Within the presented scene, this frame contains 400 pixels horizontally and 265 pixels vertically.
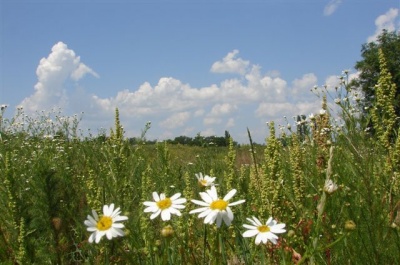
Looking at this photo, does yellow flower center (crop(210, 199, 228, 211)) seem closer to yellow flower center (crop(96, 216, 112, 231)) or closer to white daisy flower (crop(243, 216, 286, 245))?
white daisy flower (crop(243, 216, 286, 245))

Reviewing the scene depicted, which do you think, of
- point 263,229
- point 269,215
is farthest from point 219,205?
point 269,215

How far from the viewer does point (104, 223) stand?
1549mm

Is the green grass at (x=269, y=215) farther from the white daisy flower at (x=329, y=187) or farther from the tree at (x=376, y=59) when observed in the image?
the tree at (x=376, y=59)

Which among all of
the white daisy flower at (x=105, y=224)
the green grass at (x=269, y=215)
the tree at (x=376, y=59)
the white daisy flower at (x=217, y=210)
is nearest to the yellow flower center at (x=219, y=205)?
the white daisy flower at (x=217, y=210)

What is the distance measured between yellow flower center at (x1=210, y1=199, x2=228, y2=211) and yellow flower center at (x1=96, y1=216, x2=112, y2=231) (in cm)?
38

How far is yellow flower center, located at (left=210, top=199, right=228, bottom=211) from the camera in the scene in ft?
5.02

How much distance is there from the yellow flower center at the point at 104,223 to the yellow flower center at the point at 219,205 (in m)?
0.38

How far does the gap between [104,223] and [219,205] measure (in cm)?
43

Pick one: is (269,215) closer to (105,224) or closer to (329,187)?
(329,187)

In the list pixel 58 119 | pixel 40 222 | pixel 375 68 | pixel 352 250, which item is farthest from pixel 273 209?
pixel 375 68

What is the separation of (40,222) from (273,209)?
1.76 m

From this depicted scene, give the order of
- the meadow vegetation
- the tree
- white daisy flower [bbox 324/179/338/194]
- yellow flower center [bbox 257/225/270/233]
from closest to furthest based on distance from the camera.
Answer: white daisy flower [bbox 324/179/338/194], yellow flower center [bbox 257/225/270/233], the meadow vegetation, the tree

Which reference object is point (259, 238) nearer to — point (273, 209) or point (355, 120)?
point (273, 209)

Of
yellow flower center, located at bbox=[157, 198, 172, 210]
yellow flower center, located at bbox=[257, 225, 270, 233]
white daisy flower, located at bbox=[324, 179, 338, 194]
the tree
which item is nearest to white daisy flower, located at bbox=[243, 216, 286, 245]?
yellow flower center, located at bbox=[257, 225, 270, 233]
